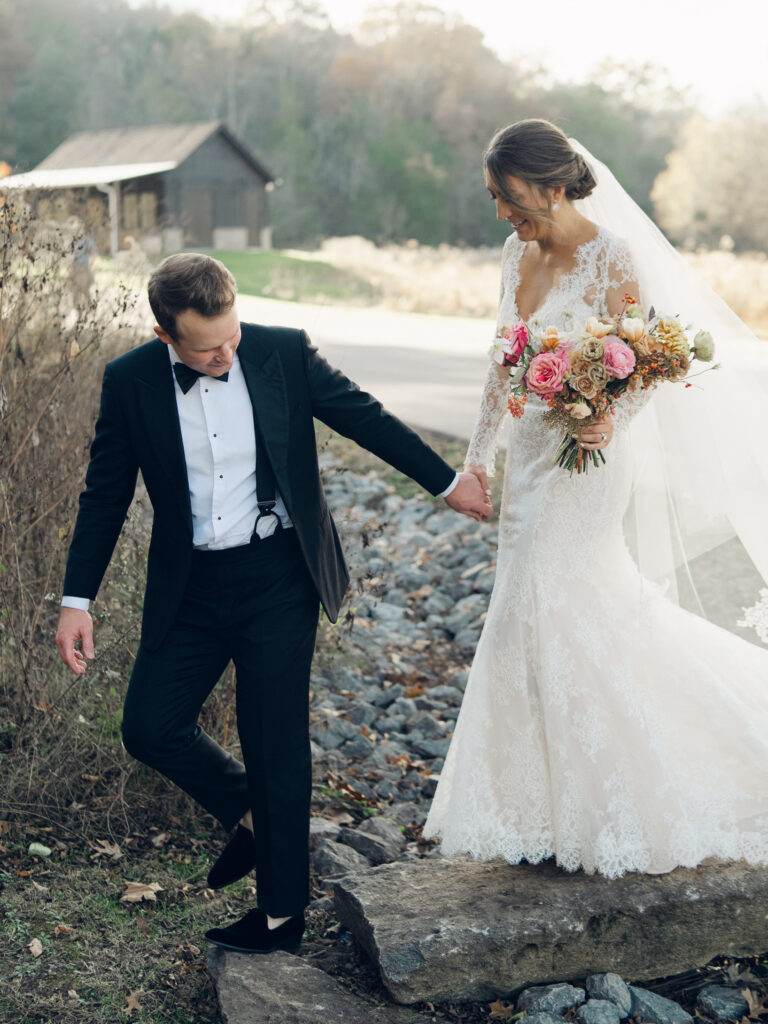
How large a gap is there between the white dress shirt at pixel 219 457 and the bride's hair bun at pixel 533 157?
1.15m

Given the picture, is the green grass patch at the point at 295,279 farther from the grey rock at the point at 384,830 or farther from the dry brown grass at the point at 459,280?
the grey rock at the point at 384,830

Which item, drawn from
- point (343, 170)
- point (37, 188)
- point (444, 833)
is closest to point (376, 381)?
point (37, 188)

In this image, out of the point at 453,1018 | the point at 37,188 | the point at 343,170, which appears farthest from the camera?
the point at 343,170

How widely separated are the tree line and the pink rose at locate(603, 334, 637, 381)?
65.7 meters

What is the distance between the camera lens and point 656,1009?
10.9 ft

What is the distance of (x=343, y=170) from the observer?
75188mm

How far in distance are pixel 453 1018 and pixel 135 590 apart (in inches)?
89.7

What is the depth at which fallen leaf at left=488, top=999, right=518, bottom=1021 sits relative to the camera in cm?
338

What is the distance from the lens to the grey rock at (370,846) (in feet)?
14.4

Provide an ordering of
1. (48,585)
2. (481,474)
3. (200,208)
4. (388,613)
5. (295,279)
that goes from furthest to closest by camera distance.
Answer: (200,208), (295,279), (388,613), (48,585), (481,474)

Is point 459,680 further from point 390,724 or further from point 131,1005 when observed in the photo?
point 131,1005

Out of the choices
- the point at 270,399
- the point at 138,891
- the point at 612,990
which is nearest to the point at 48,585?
the point at 138,891

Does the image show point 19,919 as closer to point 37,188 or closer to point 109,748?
point 109,748

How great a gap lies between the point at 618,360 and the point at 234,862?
81.5 inches
